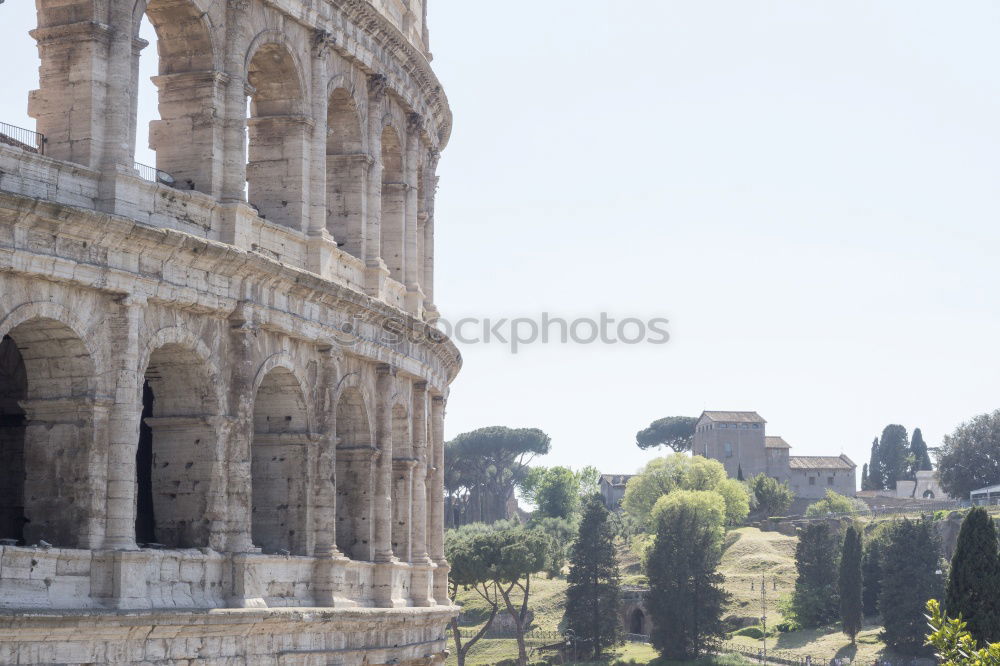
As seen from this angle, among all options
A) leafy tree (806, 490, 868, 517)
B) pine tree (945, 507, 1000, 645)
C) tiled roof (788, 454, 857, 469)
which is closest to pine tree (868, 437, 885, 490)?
tiled roof (788, 454, 857, 469)

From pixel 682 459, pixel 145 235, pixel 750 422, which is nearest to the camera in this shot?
pixel 145 235

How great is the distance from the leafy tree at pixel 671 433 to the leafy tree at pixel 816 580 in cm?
6891

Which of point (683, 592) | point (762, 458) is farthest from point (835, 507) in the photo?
point (683, 592)

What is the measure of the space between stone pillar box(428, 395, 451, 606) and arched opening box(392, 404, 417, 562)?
85.4 inches

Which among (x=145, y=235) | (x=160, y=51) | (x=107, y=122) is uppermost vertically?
(x=160, y=51)

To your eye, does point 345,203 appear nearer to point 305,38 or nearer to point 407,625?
point 305,38

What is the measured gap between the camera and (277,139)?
22.4 meters

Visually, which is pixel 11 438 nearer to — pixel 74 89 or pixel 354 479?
pixel 74 89

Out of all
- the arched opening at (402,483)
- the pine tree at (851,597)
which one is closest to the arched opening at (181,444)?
the arched opening at (402,483)

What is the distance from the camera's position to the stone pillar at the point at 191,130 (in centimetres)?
2003

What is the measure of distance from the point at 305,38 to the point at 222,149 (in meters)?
3.05

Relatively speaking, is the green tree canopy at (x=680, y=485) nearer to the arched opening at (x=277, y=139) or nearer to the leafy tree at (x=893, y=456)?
the leafy tree at (x=893, y=456)

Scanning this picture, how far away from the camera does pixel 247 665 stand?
1948 cm

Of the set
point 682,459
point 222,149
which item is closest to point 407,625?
point 222,149
